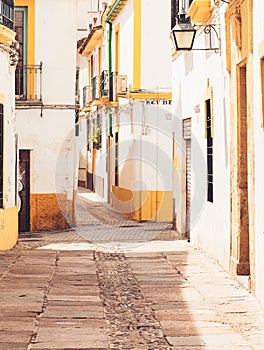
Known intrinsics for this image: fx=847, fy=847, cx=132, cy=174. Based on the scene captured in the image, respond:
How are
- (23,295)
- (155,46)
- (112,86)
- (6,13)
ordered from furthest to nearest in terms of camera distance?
(112,86), (155,46), (6,13), (23,295)

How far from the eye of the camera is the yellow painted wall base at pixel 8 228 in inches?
575

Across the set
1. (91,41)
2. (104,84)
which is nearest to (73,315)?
(104,84)

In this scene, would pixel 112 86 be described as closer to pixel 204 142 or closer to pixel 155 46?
pixel 155 46

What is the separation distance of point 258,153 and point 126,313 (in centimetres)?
219

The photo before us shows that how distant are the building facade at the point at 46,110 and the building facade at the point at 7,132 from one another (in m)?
4.14

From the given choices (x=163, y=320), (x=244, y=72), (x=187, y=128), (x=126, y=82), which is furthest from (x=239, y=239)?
(x=126, y=82)

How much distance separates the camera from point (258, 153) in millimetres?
8953

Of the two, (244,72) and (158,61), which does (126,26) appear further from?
(244,72)

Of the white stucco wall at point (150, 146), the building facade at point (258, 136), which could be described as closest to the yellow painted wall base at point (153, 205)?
the white stucco wall at point (150, 146)

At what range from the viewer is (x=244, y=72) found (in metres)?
10.6

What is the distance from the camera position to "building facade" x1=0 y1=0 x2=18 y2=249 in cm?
1460

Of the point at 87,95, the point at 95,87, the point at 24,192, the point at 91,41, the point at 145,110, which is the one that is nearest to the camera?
the point at 24,192

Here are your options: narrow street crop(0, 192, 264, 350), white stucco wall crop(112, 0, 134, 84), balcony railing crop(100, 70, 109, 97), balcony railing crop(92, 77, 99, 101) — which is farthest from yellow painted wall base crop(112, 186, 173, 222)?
balcony railing crop(92, 77, 99, 101)

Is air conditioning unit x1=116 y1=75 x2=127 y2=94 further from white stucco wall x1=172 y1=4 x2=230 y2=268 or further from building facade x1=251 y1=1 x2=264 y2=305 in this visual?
building facade x1=251 y1=1 x2=264 y2=305
